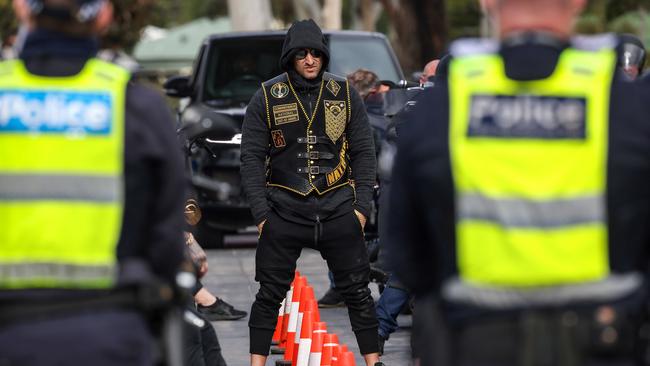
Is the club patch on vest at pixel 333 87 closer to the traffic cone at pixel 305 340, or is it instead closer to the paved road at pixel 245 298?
the traffic cone at pixel 305 340

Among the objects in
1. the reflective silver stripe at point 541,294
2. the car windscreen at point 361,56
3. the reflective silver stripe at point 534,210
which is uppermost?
the reflective silver stripe at point 534,210

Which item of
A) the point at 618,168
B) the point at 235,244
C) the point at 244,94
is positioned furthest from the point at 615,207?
the point at 235,244

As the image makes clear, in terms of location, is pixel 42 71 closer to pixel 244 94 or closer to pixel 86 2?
pixel 86 2

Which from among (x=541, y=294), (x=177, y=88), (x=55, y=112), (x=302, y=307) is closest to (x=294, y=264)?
(x=302, y=307)

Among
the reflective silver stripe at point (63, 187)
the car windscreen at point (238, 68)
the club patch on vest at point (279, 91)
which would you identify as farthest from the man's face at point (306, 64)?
the car windscreen at point (238, 68)

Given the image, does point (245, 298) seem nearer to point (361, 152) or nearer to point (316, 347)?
point (361, 152)

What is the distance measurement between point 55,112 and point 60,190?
0.20 m

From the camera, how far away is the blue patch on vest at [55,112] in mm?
4441

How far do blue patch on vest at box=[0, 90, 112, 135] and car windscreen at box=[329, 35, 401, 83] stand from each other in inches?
426

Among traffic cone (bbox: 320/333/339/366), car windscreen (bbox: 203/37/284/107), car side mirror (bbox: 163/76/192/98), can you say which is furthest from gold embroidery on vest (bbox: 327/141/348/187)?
car side mirror (bbox: 163/76/192/98)

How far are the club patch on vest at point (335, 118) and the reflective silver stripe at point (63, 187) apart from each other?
497 cm

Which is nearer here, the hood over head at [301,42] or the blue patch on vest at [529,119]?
the blue patch on vest at [529,119]

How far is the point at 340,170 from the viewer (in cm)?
943

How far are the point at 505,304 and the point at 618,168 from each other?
425 millimetres
